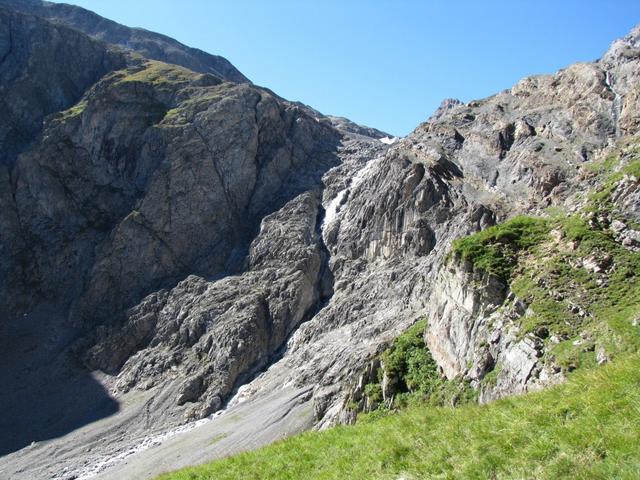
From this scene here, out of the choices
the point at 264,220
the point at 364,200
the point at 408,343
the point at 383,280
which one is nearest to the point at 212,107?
the point at 264,220

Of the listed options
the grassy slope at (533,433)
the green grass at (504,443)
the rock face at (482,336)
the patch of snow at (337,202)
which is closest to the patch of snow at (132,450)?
the rock face at (482,336)

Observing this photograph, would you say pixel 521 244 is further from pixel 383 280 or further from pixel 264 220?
pixel 264 220

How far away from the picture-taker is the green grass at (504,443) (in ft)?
25.7

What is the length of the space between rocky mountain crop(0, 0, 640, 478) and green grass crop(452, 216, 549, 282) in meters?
0.76

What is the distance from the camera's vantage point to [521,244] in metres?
25.9

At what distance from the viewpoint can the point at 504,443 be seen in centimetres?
905

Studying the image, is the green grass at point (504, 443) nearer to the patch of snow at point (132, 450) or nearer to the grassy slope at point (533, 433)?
the grassy slope at point (533, 433)

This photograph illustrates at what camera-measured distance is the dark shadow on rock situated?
6706 cm

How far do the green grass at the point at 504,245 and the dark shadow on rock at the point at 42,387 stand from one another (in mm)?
55273

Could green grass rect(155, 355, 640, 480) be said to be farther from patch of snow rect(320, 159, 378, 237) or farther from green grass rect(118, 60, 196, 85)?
green grass rect(118, 60, 196, 85)

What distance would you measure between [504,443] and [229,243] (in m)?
84.9

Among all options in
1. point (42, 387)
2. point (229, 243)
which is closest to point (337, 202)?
point (229, 243)

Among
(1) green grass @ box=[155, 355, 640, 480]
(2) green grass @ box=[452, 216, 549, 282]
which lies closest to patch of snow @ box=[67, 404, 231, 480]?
(2) green grass @ box=[452, 216, 549, 282]

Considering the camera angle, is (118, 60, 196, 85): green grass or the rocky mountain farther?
(118, 60, 196, 85): green grass
